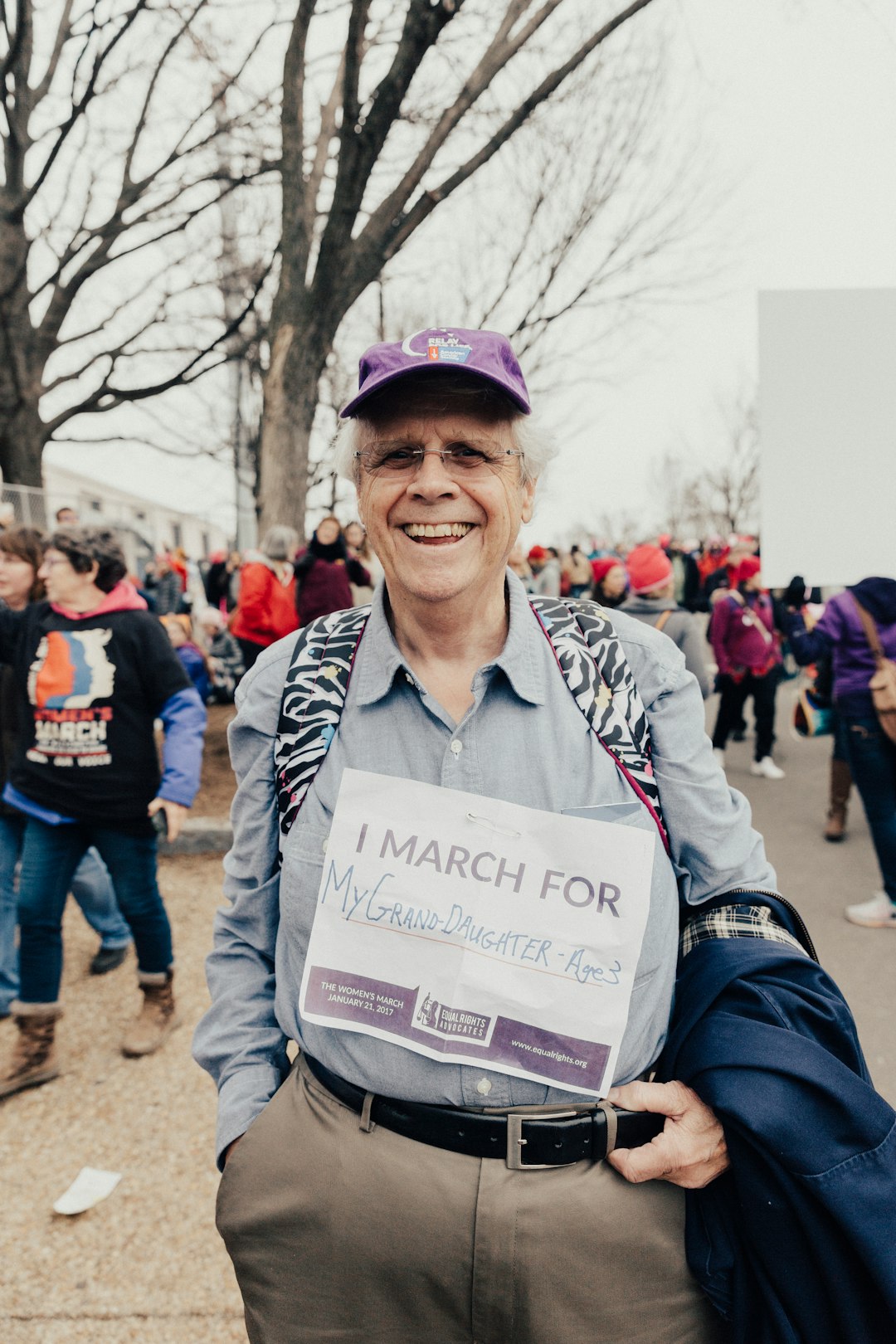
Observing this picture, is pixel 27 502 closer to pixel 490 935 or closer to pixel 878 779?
pixel 878 779

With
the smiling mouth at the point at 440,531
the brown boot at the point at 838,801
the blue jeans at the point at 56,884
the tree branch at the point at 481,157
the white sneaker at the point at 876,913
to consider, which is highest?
the tree branch at the point at 481,157

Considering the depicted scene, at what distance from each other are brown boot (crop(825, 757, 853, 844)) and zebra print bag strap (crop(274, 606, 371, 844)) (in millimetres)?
4968

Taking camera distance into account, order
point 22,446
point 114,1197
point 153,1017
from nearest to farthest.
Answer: point 114,1197 < point 153,1017 < point 22,446

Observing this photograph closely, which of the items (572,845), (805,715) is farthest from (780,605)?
(572,845)

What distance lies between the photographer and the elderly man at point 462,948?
3.95 feet

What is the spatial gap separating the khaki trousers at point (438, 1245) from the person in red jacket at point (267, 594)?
212 inches

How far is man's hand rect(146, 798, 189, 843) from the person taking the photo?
3.02 metres

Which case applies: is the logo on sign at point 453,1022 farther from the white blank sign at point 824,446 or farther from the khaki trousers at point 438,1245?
the white blank sign at point 824,446

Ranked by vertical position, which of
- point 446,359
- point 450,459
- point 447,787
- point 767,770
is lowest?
point 767,770

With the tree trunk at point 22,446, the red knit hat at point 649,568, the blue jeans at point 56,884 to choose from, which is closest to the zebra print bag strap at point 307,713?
the blue jeans at point 56,884

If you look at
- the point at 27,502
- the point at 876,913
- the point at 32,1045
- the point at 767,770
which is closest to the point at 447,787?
the point at 32,1045

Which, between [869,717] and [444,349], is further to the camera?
[869,717]

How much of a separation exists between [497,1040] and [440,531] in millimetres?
784

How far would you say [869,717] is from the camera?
14.0 ft
